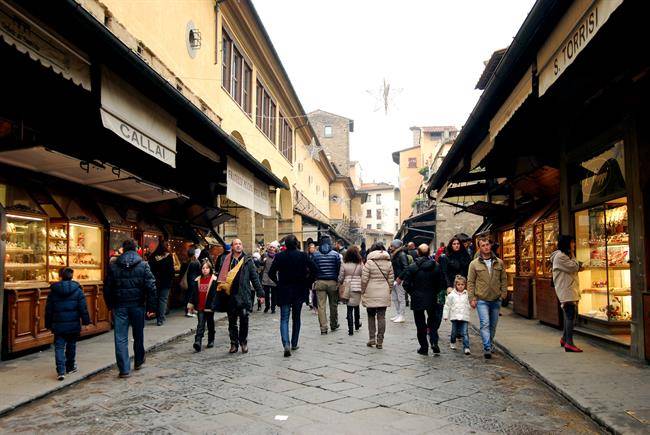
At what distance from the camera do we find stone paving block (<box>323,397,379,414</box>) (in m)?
5.09

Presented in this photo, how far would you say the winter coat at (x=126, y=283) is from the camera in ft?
22.3

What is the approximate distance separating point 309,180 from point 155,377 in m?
30.5

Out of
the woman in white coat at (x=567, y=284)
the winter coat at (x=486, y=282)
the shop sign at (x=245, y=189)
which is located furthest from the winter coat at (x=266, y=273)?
the woman in white coat at (x=567, y=284)

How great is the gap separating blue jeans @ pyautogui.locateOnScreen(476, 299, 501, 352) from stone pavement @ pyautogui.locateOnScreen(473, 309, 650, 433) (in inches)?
15.4

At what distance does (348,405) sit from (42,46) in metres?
4.42

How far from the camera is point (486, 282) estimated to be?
791 centimetres

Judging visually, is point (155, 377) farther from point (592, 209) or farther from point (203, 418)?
point (592, 209)

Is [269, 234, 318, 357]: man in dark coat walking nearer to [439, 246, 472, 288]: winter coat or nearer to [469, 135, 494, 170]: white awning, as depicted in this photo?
[439, 246, 472, 288]: winter coat

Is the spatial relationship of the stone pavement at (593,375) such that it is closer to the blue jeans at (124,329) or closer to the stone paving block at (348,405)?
the stone paving block at (348,405)

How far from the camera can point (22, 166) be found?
8188 mm

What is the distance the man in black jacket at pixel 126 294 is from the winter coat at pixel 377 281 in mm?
3171

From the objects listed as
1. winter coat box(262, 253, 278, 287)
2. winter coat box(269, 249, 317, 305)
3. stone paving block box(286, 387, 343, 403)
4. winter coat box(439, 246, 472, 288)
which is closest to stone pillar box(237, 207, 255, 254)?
winter coat box(262, 253, 278, 287)

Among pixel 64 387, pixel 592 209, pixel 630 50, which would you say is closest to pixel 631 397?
pixel 630 50

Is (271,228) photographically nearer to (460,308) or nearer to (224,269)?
(224,269)
